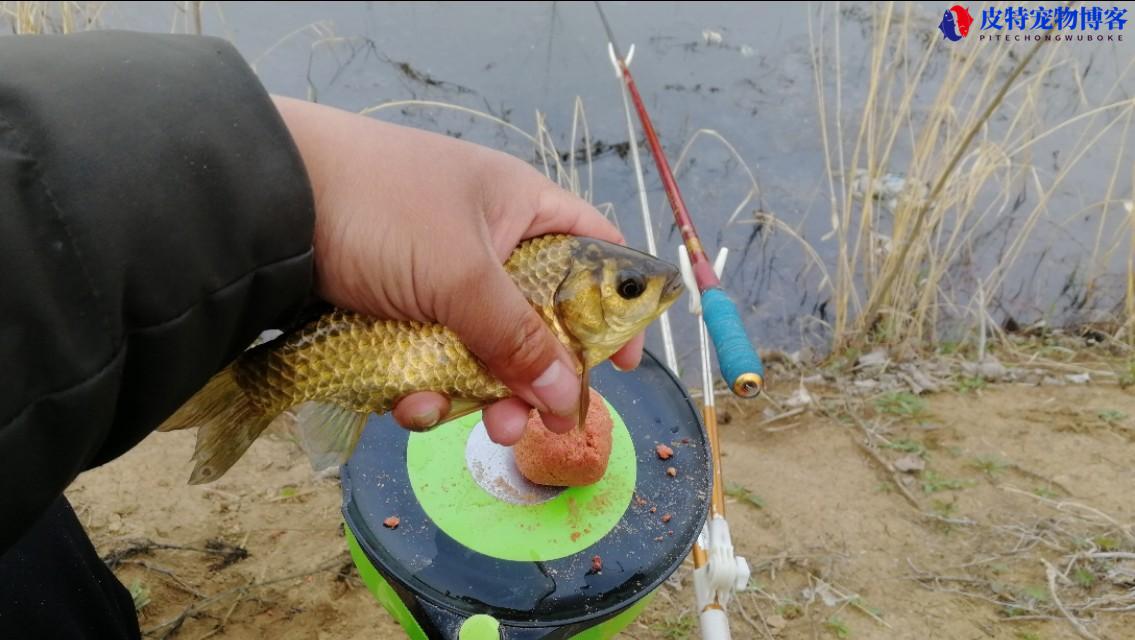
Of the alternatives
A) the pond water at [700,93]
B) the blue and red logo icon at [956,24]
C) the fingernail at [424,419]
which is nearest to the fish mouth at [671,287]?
the fingernail at [424,419]

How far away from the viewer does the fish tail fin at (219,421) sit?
4.71 feet

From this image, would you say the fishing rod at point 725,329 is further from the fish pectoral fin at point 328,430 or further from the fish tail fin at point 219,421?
the fish tail fin at point 219,421

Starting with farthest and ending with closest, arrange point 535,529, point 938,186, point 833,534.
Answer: point 938,186 < point 833,534 < point 535,529

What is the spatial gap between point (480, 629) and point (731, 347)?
2.24ft

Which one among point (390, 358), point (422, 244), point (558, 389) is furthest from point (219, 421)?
point (558, 389)

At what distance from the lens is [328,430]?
1.54 meters

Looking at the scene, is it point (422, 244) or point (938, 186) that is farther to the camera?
point (938, 186)

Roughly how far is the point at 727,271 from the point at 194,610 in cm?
304

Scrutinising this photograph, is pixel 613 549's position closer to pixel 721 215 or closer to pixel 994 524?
pixel 994 524

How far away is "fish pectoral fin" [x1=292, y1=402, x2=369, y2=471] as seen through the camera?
1528mm

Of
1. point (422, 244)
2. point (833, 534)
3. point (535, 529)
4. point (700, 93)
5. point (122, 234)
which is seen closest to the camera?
point (122, 234)

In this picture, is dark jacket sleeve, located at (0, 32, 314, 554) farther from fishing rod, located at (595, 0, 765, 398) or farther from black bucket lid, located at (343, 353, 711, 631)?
fishing rod, located at (595, 0, 765, 398)

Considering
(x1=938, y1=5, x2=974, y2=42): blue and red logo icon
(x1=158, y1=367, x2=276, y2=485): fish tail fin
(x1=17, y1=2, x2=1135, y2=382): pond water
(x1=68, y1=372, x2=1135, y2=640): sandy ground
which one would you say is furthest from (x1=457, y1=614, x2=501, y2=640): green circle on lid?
(x1=938, y1=5, x2=974, y2=42): blue and red logo icon

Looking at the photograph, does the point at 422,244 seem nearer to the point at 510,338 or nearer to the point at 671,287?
the point at 510,338
